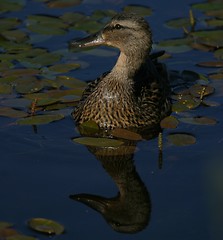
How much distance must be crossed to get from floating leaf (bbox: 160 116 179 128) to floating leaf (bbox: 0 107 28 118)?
1.36 meters

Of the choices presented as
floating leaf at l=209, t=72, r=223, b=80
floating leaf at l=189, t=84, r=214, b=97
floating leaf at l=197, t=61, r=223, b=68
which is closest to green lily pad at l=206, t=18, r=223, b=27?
floating leaf at l=197, t=61, r=223, b=68

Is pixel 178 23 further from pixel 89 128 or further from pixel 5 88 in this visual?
pixel 89 128

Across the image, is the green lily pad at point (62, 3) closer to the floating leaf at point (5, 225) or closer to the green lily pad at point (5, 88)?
the green lily pad at point (5, 88)

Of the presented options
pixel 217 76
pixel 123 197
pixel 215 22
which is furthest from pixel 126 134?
pixel 215 22

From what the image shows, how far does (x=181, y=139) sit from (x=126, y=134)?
559mm

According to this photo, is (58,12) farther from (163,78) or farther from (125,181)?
(125,181)

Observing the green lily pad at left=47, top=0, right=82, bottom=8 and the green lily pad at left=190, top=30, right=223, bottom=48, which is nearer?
the green lily pad at left=190, top=30, right=223, bottom=48

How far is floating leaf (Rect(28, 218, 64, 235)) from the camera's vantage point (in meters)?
7.26

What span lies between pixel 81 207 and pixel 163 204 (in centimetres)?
67

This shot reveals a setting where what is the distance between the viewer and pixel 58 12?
39.7 ft

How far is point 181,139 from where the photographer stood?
29.4 feet

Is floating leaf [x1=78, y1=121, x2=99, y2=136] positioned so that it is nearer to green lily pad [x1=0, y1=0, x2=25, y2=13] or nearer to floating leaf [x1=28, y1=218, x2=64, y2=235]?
floating leaf [x1=28, y1=218, x2=64, y2=235]

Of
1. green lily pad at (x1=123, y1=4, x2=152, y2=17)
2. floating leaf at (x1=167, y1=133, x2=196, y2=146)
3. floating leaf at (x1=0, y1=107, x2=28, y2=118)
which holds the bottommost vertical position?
floating leaf at (x1=0, y1=107, x2=28, y2=118)

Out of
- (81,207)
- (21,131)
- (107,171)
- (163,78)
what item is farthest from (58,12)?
(81,207)
